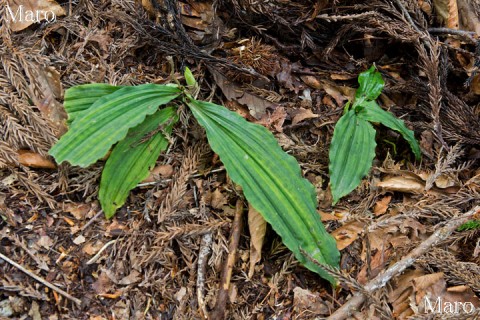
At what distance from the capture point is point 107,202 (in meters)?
1.68

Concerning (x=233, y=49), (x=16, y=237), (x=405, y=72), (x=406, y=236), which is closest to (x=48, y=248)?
(x=16, y=237)

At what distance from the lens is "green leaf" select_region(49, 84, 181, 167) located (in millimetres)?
1595

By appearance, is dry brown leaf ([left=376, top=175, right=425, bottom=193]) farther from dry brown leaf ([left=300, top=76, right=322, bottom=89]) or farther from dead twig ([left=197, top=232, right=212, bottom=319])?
dead twig ([left=197, top=232, right=212, bottom=319])

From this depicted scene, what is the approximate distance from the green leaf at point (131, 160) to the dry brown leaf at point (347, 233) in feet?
2.61

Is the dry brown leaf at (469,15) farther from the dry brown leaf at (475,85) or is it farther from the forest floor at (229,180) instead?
the dry brown leaf at (475,85)

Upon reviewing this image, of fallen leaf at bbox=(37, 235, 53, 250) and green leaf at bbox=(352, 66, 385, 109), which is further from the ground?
green leaf at bbox=(352, 66, 385, 109)

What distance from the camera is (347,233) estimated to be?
5.85 feet

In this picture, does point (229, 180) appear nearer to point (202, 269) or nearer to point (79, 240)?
point (202, 269)

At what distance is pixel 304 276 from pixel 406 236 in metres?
0.48

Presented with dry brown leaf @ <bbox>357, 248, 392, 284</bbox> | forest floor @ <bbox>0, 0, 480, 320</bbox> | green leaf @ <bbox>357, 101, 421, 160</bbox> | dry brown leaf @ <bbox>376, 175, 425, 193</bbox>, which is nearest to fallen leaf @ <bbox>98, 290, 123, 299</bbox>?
forest floor @ <bbox>0, 0, 480, 320</bbox>

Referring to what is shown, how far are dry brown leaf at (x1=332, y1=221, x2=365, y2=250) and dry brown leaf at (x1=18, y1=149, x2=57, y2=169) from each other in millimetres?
1162

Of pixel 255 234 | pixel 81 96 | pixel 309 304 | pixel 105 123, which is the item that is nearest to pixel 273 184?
pixel 255 234

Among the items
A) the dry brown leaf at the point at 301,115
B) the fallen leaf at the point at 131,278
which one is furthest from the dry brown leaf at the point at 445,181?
the fallen leaf at the point at 131,278

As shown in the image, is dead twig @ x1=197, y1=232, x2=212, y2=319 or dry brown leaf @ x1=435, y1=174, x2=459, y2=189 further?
dry brown leaf @ x1=435, y1=174, x2=459, y2=189
